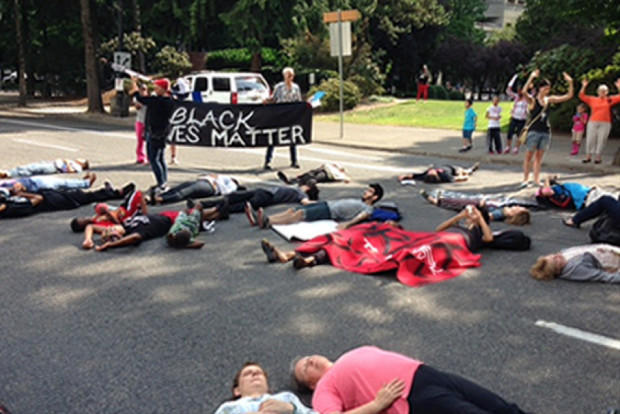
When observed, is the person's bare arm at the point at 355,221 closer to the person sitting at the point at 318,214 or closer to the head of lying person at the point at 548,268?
the person sitting at the point at 318,214

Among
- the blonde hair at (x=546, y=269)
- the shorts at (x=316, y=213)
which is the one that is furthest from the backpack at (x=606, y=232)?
the shorts at (x=316, y=213)

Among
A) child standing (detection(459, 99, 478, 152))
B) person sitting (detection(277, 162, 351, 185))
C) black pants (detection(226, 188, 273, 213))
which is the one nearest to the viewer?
black pants (detection(226, 188, 273, 213))

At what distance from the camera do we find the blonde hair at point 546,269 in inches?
235

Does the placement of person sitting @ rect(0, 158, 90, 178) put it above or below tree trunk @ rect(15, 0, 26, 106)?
below

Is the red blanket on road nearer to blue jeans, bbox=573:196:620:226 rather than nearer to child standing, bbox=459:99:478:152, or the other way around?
blue jeans, bbox=573:196:620:226

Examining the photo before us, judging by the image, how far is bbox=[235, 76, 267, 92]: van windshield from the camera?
24.0 metres

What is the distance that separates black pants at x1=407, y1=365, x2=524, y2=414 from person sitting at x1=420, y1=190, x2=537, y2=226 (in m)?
4.51

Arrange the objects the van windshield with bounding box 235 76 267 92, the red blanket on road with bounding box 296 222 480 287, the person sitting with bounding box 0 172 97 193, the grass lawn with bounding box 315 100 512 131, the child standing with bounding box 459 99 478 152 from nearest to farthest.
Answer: the red blanket on road with bounding box 296 222 480 287, the person sitting with bounding box 0 172 97 193, the child standing with bounding box 459 99 478 152, the grass lawn with bounding box 315 100 512 131, the van windshield with bounding box 235 76 267 92

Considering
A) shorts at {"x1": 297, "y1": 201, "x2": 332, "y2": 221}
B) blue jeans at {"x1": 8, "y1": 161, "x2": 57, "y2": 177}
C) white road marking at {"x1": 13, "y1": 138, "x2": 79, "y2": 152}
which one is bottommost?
shorts at {"x1": 297, "y1": 201, "x2": 332, "y2": 221}

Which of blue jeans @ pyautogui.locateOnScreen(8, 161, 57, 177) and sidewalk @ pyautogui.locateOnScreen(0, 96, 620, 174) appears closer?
blue jeans @ pyautogui.locateOnScreen(8, 161, 57, 177)

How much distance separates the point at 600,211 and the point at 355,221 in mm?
→ 3184

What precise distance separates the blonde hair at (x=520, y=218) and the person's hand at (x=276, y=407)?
5.88 metres

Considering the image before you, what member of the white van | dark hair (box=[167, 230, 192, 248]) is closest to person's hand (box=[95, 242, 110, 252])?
dark hair (box=[167, 230, 192, 248])

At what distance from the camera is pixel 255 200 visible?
9039 millimetres
